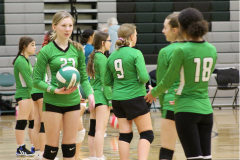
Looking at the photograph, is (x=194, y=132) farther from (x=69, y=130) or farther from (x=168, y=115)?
(x=69, y=130)

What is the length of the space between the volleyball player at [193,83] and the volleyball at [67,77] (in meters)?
0.77

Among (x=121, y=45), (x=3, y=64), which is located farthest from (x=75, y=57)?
(x=3, y=64)

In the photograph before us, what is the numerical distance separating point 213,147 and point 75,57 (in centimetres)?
277

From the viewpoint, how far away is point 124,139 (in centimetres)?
337

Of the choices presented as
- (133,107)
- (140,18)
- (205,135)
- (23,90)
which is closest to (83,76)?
(133,107)

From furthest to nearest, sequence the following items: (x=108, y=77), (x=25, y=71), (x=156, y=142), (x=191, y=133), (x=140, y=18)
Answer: (x=140, y=18) → (x=156, y=142) → (x=25, y=71) → (x=108, y=77) → (x=191, y=133)

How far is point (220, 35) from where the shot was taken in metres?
10.4

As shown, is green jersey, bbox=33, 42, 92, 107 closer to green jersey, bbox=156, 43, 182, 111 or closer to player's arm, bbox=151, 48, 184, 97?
green jersey, bbox=156, 43, 182, 111

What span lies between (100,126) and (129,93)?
0.79 m

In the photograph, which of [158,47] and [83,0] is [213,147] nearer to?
[158,47]

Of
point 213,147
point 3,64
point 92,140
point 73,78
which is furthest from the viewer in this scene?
point 3,64

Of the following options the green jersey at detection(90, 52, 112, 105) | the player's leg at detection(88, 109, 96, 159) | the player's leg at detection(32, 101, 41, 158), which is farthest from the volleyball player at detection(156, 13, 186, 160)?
the player's leg at detection(32, 101, 41, 158)

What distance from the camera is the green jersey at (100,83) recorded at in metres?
3.99

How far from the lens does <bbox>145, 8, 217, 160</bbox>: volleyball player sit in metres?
2.33
